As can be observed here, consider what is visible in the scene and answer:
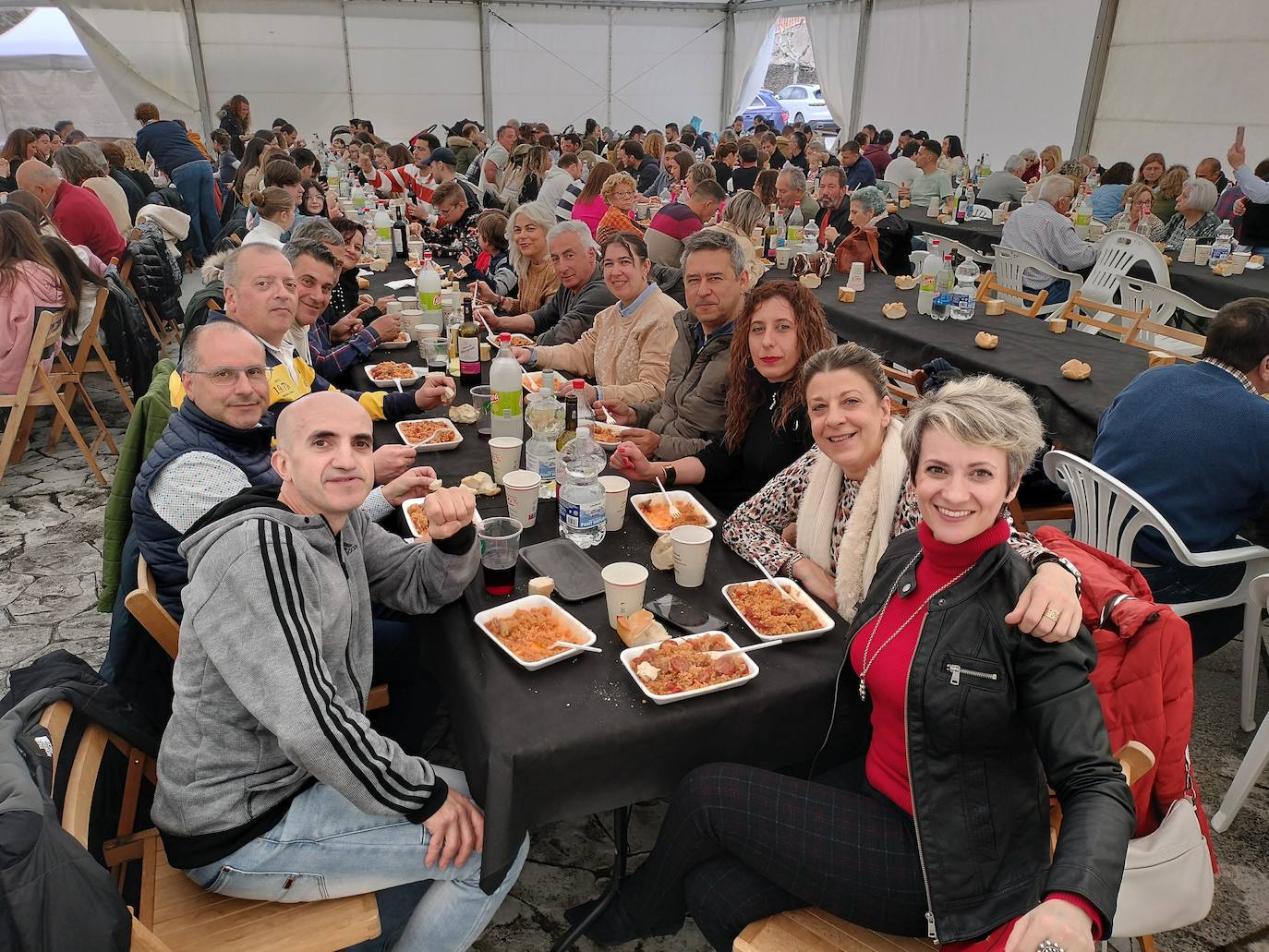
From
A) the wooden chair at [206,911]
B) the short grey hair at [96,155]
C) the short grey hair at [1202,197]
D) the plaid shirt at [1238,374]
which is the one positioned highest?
the short grey hair at [96,155]

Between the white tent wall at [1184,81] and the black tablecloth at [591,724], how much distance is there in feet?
32.7

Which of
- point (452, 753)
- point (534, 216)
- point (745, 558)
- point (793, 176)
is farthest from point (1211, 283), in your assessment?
point (452, 753)

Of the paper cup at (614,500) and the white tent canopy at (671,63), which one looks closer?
the paper cup at (614,500)

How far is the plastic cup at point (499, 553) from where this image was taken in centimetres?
202

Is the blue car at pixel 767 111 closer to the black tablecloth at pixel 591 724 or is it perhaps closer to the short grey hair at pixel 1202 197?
the short grey hair at pixel 1202 197

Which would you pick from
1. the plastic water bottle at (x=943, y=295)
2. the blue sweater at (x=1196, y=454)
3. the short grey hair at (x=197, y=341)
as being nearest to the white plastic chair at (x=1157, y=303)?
the plastic water bottle at (x=943, y=295)

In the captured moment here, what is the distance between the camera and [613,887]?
2078 mm

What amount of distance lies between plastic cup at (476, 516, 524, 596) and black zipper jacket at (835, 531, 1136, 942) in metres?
0.97

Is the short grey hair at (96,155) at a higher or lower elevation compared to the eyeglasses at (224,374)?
higher

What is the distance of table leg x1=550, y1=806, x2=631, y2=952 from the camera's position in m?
2.03

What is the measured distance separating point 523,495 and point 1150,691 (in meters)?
1.53

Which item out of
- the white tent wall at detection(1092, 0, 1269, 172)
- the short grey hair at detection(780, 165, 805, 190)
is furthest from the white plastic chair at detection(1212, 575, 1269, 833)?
the white tent wall at detection(1092, 0, 1269, 172)

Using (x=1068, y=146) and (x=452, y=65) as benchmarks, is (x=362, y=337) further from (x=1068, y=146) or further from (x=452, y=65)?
(x=452, y=65)

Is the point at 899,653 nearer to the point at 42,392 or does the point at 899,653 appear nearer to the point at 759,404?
the point at 759,404
